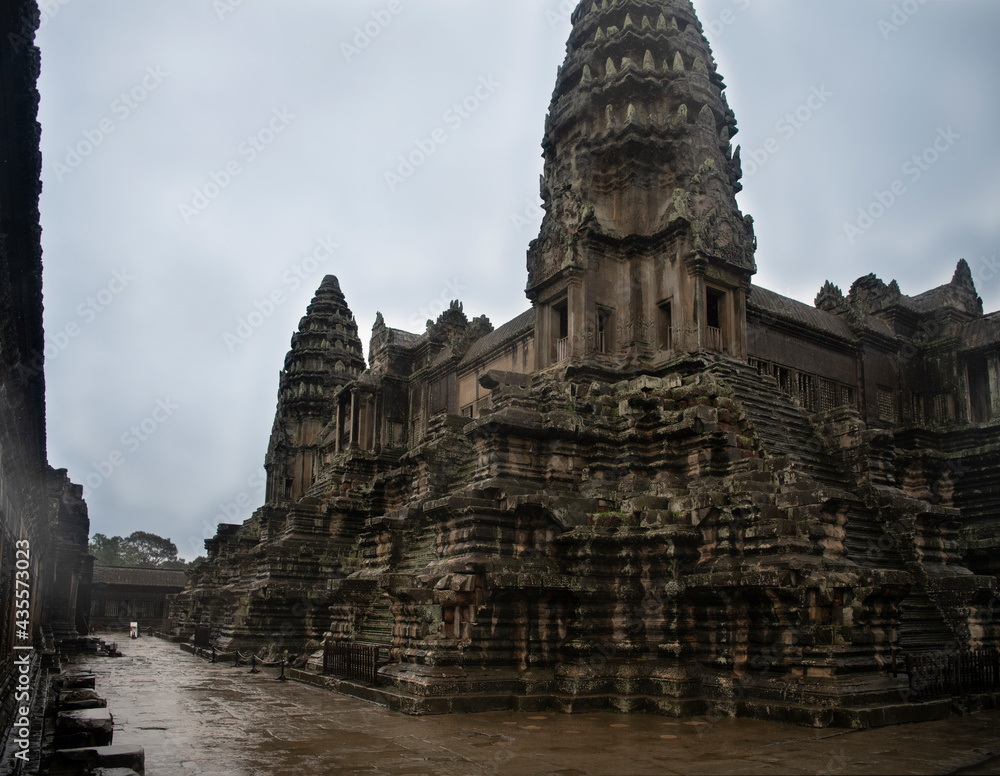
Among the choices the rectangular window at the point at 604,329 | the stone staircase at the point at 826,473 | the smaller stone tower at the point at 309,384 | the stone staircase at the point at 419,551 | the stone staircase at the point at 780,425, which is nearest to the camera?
the stone staircase at the point at 826,473

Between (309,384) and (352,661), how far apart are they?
3168 centimetres

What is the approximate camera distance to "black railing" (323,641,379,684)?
17.3 m

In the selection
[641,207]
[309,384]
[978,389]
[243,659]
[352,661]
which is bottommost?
[243,659]

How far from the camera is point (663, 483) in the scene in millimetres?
17141

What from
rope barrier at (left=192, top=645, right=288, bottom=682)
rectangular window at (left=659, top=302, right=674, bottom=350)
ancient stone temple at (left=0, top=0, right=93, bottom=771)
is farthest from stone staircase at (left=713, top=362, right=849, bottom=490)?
rope barrier at (left=192, top=645, right=288, bottom=682)

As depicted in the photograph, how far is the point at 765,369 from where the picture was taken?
959 inches

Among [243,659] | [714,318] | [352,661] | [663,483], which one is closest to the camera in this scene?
[663,483]

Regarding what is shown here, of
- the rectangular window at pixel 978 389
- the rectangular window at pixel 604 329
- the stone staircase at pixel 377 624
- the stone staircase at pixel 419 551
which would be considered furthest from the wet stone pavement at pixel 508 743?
the rectangular window at pixel 978 389

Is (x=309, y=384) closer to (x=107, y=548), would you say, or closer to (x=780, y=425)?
(x=780, y=425)

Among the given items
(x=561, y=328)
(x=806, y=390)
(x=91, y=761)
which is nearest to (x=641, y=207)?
(x=561, y=328)

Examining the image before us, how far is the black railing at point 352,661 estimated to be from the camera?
56.8ft

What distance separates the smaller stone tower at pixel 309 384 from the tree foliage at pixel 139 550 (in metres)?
77.7

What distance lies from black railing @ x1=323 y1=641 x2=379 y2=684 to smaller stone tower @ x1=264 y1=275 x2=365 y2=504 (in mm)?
26168

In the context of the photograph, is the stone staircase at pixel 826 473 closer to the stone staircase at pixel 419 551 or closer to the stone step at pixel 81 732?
the stone staircase at pixel 419 551
